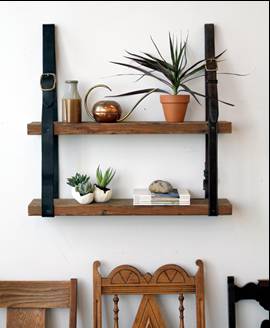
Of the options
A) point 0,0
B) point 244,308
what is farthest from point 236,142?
point 0,0

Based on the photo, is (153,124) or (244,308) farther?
(244,308)

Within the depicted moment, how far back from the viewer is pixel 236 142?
1988mm

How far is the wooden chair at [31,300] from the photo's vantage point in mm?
2000

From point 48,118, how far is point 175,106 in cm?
48

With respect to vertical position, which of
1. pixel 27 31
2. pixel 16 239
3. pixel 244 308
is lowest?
pixel 244 308

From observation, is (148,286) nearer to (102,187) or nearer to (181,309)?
(181,309)

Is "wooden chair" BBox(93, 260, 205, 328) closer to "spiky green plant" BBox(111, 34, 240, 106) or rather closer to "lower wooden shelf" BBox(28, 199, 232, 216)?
"lower wooden shelf" BBox(28, 199, 232, 216)

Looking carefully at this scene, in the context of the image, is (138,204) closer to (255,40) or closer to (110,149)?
(110,149)

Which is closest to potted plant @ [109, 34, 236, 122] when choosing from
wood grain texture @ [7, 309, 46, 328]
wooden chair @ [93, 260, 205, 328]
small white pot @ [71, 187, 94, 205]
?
small white pot @ [71, 187, 94, 205]

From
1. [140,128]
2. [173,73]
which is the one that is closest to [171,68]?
[173,73]

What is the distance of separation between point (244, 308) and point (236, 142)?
692mm

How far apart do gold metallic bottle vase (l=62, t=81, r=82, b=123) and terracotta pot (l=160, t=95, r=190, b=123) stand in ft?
1.06

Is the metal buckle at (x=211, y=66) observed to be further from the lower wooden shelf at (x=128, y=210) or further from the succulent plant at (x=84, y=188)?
the succulent plant at (x=84, y=188)

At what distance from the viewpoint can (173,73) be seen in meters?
1.88
